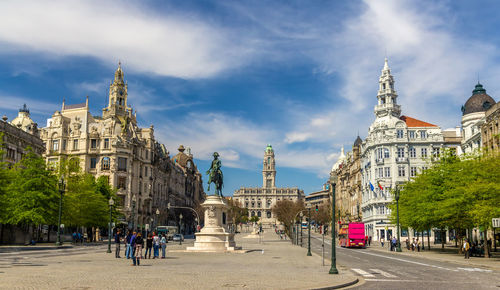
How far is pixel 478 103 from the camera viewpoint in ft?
274

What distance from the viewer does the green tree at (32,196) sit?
45.6m

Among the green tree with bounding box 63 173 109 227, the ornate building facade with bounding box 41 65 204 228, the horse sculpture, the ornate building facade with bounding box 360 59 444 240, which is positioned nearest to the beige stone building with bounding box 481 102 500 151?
the ornate building facade with bounding box 360 59 444 240

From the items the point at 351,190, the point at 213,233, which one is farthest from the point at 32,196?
the point at 351,190

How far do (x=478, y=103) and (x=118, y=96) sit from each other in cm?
6956

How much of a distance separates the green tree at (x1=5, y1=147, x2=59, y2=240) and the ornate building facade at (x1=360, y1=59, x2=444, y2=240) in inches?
2233

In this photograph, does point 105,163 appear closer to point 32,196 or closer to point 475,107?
point 32,196

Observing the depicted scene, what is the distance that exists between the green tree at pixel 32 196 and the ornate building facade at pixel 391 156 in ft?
186

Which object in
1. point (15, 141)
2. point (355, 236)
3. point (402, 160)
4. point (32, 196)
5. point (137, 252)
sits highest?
point (402, 160)

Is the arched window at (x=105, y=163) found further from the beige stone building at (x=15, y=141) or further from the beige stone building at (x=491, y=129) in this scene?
Answer: the beige stone building at (x=491, y=129)

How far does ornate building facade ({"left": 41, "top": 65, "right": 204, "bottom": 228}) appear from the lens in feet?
282

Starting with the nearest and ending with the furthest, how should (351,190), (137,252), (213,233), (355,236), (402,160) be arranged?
1. (137,252)
2. (213,233)
3. (355,236)
4. (402,160)
5. (351,190)

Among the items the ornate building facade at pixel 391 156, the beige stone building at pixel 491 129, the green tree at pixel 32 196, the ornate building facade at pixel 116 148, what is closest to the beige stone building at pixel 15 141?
the green tree at pixel 32 196

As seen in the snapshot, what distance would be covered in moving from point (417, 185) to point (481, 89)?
45744mm

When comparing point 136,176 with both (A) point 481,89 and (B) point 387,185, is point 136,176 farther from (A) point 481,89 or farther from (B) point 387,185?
(A) point 481,89
